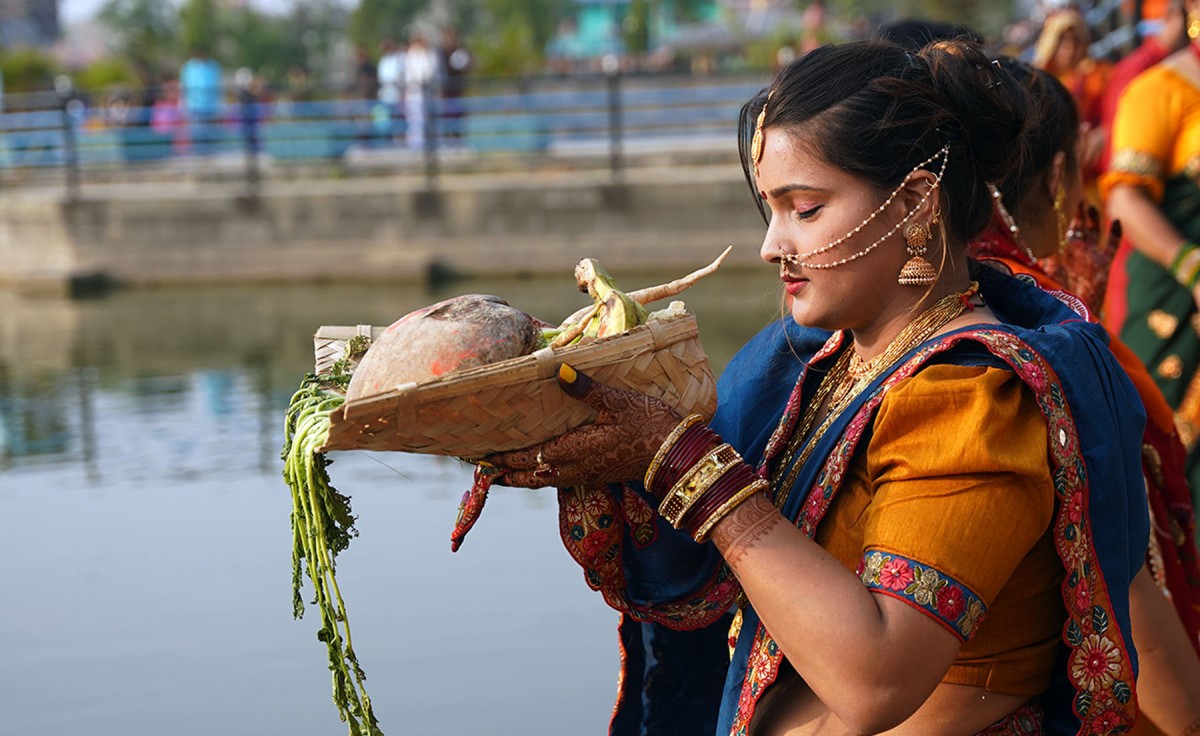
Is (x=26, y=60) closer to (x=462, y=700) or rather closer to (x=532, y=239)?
(x=532, y=239)

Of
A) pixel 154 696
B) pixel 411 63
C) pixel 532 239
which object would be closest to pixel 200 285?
pixel 532 239

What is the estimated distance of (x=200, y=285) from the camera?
1257 cm

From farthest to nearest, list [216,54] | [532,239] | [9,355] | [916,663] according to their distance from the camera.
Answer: [216,54], [532,239], [9,355], [916,663]

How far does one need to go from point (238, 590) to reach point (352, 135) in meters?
10.4

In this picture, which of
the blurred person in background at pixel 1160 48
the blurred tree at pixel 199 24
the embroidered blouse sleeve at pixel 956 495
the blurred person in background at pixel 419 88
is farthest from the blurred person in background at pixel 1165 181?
the blurred tree at pixel 199 24

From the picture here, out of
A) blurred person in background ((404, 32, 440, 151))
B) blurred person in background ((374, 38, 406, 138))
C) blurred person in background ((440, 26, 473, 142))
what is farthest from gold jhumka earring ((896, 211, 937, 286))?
blurred person in background ((374, 38, 406, 138))

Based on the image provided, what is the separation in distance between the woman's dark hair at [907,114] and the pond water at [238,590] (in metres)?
0.56

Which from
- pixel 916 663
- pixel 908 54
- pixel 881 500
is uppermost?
pixel 908 54

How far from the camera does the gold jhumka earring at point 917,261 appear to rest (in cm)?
183

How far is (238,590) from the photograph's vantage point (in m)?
4.87

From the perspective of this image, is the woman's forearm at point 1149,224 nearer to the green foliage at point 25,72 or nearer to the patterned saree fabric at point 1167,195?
the patterned saree fabric at point 1167,195

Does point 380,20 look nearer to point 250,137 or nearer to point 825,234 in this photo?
point 250,137

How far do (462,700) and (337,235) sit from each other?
9051mm

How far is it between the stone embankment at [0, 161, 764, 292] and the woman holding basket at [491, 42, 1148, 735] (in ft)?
33.3
